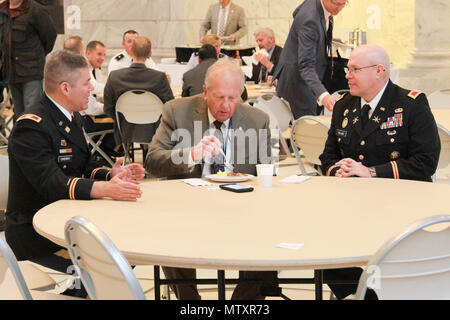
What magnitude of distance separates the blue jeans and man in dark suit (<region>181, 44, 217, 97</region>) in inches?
65.7

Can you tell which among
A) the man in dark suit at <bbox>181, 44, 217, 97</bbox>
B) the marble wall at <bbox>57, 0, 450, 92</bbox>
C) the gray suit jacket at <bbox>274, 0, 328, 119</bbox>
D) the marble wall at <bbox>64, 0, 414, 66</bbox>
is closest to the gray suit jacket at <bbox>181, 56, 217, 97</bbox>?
the man in dark suit at <bbox>181, 44, 217, 97</bbox>

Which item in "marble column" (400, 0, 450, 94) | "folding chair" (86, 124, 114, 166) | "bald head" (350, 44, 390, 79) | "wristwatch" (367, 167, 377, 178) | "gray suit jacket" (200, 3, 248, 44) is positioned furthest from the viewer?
"gray suit jacket" (200, 3, 248, 44)

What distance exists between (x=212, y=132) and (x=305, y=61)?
185cm

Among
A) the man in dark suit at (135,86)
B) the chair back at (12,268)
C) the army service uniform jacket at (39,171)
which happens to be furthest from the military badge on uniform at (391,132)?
the man in dark suit at (135,86)

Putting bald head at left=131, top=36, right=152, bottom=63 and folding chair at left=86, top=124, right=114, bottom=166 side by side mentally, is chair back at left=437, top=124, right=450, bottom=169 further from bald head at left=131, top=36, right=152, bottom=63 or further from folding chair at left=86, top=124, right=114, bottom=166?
folding chair at left=86, top=124, right=114, bottom=166

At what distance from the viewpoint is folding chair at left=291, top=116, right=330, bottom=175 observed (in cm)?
448

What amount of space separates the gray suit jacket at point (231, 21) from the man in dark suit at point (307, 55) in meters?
5.84

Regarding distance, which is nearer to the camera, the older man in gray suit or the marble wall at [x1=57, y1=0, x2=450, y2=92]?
the older man in gray suit

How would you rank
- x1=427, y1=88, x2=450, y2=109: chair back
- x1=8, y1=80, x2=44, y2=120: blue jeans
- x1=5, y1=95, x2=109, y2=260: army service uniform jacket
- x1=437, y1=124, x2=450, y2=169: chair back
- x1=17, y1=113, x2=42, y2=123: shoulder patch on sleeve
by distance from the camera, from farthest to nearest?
x1=8, y1=80, x2=44, y2=120: blue jeans → x1=427, y1=88, x2=450, y2=109: chair back → x1=437, y1=124, x2=450, y2=169: chair back → x1=17, y1=113, x2=42, y2=123: shoulder patch on sleeve → x1=5, y1=95, x2=109, y2=260: army service uniform jacket

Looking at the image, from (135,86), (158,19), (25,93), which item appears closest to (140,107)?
(135,86)

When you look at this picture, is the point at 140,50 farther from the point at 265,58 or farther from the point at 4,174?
the point at 4,174

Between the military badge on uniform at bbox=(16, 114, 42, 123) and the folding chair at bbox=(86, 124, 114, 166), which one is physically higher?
the military badge on uniform at bbox=(16, 114, 42, 123)

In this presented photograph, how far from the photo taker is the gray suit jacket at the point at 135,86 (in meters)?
6.79

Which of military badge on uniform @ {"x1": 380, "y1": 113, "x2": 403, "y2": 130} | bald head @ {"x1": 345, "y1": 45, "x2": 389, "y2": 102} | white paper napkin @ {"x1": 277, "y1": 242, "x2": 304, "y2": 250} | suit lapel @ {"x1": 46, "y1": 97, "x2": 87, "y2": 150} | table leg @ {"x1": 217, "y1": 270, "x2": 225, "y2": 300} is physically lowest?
table leg @ {"x1": 217, "y1": 270, "x2": 225, "y2": 300}
